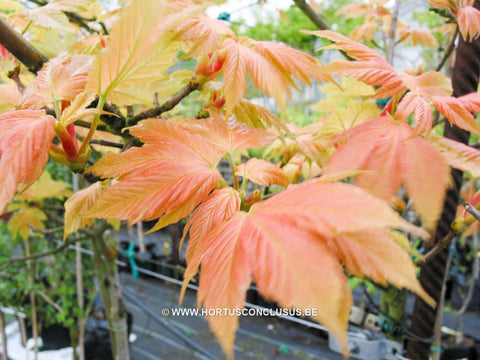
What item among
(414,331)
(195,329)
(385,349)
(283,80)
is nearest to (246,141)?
(283,80)

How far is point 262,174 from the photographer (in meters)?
0.40

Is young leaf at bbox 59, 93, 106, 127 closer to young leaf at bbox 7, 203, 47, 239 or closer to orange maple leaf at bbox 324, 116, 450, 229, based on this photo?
orange maple leaf at bbox 324, 116, 450, 229

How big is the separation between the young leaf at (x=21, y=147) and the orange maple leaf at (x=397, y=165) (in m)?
0.25

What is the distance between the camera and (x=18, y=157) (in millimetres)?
267

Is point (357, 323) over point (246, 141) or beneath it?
beneath

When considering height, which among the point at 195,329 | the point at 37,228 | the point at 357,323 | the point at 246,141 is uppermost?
the point at 246,141

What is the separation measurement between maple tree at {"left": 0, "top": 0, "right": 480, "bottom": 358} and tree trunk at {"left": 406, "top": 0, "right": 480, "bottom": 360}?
24cm

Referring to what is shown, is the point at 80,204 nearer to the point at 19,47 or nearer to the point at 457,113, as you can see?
the point at 19,47

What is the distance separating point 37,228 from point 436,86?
103cm

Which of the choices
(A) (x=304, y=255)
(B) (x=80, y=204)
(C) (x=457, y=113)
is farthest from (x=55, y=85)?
(C) (x=457, y=113)

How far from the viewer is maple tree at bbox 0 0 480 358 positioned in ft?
0.67

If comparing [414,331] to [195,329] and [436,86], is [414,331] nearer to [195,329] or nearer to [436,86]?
[436,86]

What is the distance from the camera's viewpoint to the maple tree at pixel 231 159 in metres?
0.21

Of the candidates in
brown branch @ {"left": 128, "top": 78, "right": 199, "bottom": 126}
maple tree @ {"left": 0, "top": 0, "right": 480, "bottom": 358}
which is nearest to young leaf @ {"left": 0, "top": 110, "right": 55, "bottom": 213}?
maple tree @ {"left": 0, "top": 0, "right": 480, "bottom": 358}
